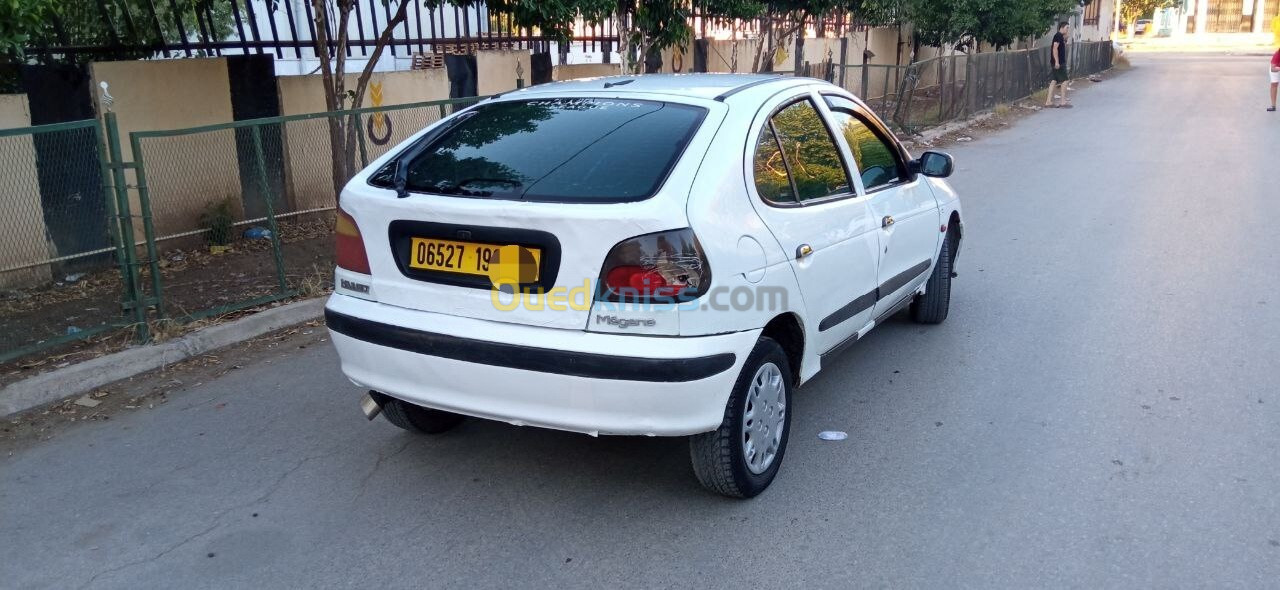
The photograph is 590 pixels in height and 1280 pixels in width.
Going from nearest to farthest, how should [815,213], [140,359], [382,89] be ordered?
[815,213] → [140,359] → [382,89]

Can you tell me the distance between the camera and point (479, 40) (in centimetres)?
1184

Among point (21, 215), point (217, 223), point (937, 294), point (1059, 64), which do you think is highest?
point (1059, 64)

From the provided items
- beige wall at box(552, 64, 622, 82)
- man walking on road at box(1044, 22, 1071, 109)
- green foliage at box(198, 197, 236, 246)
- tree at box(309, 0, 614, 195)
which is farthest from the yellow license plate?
man walking on road at box(1044, 22, 1071, 109)

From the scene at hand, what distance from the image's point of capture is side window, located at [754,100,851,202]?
159 inches

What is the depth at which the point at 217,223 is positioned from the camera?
783cm

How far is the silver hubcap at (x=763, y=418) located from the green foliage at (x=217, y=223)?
17.7ft

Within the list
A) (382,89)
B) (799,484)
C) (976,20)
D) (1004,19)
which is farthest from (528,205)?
(1004,19)

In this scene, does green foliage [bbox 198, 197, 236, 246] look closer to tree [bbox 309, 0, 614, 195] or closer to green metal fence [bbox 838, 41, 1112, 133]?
tree [bbox 309, 0, 614, 195]

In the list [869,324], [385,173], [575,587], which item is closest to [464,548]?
[575,587]

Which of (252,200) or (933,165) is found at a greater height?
(933,165)

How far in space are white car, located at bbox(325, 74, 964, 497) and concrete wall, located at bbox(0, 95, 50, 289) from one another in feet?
10.2

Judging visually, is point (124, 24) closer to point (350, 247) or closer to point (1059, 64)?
point (350, 247)

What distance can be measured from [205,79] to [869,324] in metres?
6.37

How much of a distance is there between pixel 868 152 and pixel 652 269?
6.71ft
